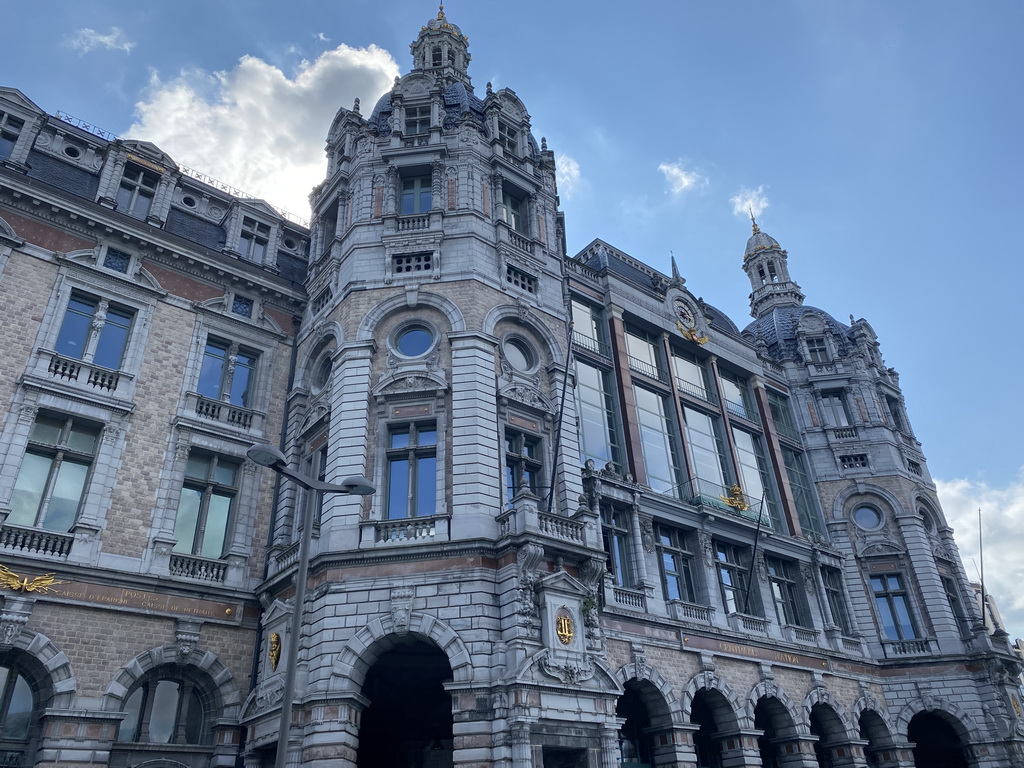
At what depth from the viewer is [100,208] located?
2723cm

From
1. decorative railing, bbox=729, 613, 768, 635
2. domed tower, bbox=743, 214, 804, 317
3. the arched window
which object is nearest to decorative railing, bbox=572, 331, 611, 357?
decorative railing, bbox=729, 613, 768, 635

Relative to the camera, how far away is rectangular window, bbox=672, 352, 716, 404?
3816cm

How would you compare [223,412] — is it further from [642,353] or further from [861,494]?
[861,494]

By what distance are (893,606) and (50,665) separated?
114 ft

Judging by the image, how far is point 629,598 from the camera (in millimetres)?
28531

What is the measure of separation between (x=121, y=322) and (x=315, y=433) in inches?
293

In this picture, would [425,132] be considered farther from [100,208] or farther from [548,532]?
[548,532]

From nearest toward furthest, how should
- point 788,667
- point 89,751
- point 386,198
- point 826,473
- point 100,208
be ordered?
point 89,751 < point 100,208 < point 386,198 < point 788,667 < point 826,473

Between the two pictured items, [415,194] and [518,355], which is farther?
[415,194]

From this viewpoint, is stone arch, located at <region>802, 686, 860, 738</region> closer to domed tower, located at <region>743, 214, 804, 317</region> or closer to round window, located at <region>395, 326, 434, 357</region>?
round window, located at <region>395, 326, 434, 357</region>

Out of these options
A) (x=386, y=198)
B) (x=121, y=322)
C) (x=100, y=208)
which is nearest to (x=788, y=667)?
(x=386, y=198)

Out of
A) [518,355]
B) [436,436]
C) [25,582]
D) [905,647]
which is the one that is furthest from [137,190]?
[905,647]

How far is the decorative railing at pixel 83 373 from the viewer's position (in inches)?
968

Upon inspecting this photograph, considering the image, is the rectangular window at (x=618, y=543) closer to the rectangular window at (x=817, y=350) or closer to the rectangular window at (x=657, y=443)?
the rectangular window at (x=657, y=443)
